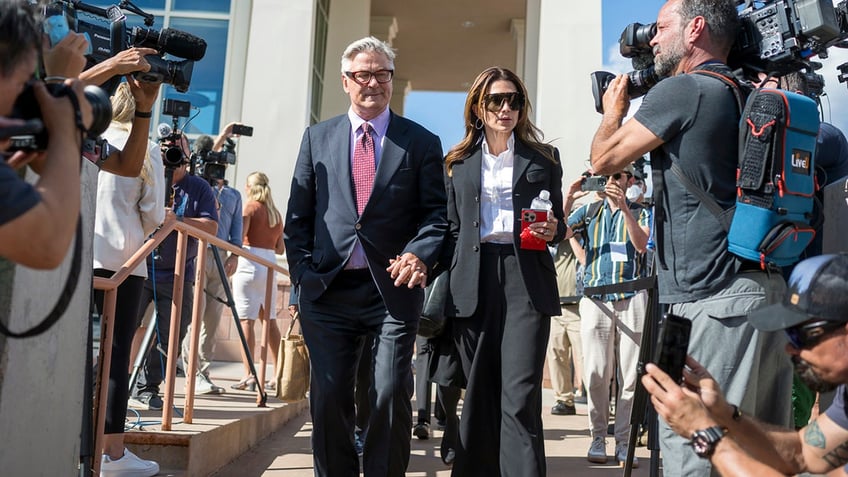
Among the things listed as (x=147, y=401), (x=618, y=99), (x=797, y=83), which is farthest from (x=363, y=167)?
(x=147, y=401)

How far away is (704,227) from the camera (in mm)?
2977

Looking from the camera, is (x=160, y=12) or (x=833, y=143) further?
(x=160, y=12)

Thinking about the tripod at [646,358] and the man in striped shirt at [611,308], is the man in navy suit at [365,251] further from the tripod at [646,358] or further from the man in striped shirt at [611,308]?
the man in striped shirt at [611,308]

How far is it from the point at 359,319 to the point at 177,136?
7.87 ft

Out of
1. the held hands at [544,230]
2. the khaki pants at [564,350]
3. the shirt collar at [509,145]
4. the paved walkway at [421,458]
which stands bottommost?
the paved walkway at [421,458]

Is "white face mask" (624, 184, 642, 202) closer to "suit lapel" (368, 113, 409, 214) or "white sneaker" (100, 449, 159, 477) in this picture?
"suit lapel" (368, 113, 409, 214)

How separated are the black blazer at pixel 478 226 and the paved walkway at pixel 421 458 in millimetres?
1593

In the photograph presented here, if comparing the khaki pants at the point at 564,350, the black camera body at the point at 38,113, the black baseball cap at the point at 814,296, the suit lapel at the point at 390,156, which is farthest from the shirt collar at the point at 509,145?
the khaki pants at the point at 564,350

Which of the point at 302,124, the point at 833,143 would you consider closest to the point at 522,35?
the point at 302,124

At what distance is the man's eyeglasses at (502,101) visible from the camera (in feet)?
14.4

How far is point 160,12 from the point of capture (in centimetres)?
1227

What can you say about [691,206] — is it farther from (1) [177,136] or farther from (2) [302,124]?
(2) [302,124]

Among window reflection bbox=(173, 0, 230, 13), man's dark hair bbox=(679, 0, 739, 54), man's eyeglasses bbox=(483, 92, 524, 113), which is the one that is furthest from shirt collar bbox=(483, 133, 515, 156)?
window reflection bbox=(173, 0, 230, 13)

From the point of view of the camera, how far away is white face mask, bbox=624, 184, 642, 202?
6.47 m
